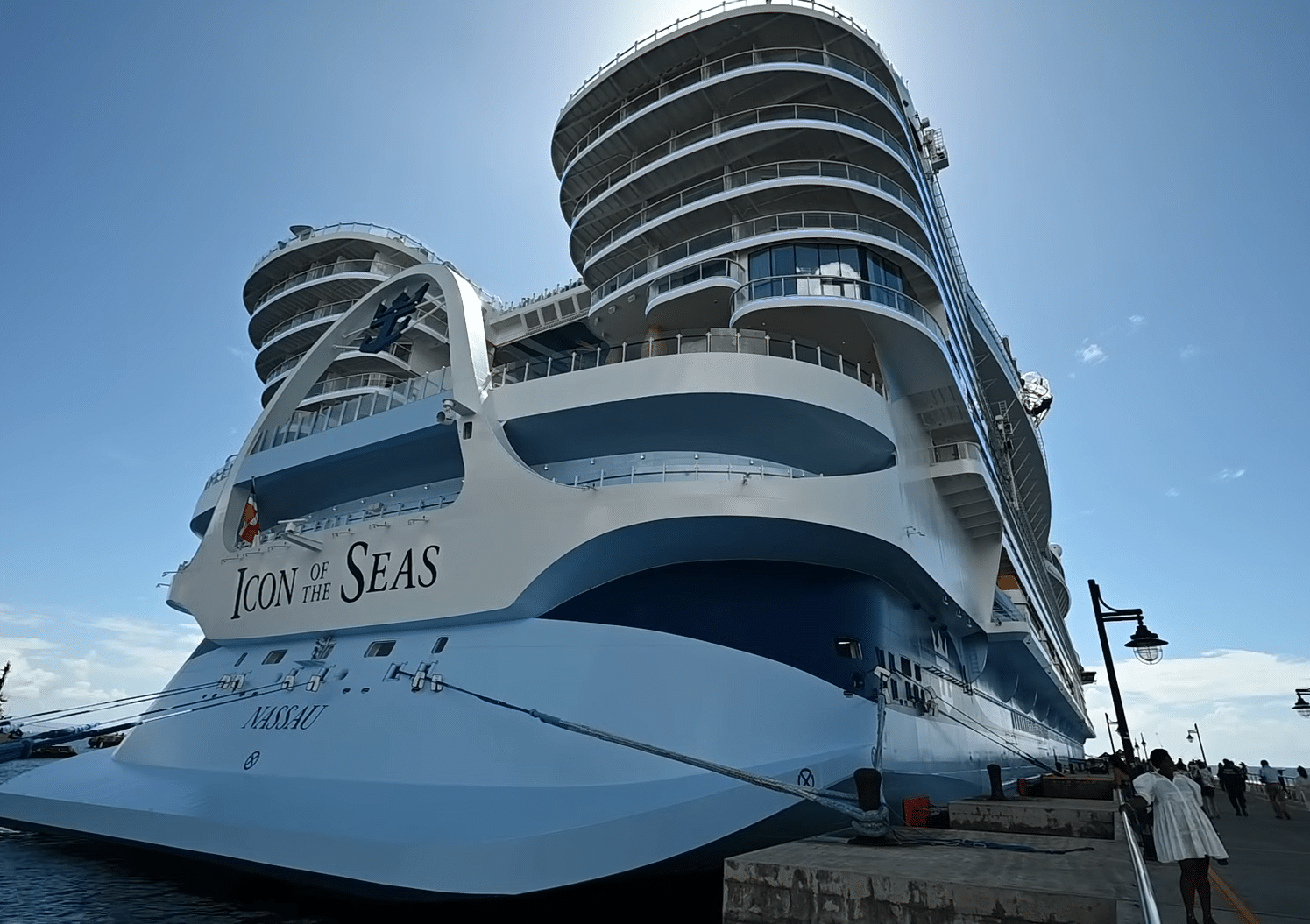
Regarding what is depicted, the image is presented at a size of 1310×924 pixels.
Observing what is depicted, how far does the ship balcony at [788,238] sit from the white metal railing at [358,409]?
3.82m

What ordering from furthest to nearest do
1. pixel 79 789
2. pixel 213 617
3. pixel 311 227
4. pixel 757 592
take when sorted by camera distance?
1. pixel 311 227
2. pixel 213 617
3. pixel 79 789
4. pixel 757 592

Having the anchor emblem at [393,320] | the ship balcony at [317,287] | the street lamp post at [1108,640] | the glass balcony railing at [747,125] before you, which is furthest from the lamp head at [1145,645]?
the ship balcony at [317,287]

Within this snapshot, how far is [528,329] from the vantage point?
21484mm

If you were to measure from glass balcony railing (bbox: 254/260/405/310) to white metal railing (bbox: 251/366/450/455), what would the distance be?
10.2 metres

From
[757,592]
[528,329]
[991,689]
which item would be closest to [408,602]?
[757,592]

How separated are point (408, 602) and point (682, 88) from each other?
41.6 ft

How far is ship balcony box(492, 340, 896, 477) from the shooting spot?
416 inches

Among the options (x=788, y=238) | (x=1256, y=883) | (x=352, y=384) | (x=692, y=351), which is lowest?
(x=1256, y=883)

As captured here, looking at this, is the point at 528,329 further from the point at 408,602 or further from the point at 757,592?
the point at 757,592

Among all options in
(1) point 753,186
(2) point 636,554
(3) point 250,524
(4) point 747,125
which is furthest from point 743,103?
(3) point 250,524

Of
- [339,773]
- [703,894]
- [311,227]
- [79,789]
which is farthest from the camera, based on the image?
[311,227]

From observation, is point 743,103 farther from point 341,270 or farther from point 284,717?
point 341,270

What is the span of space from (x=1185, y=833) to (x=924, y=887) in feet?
6.48

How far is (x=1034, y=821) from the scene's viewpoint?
8523 mm
